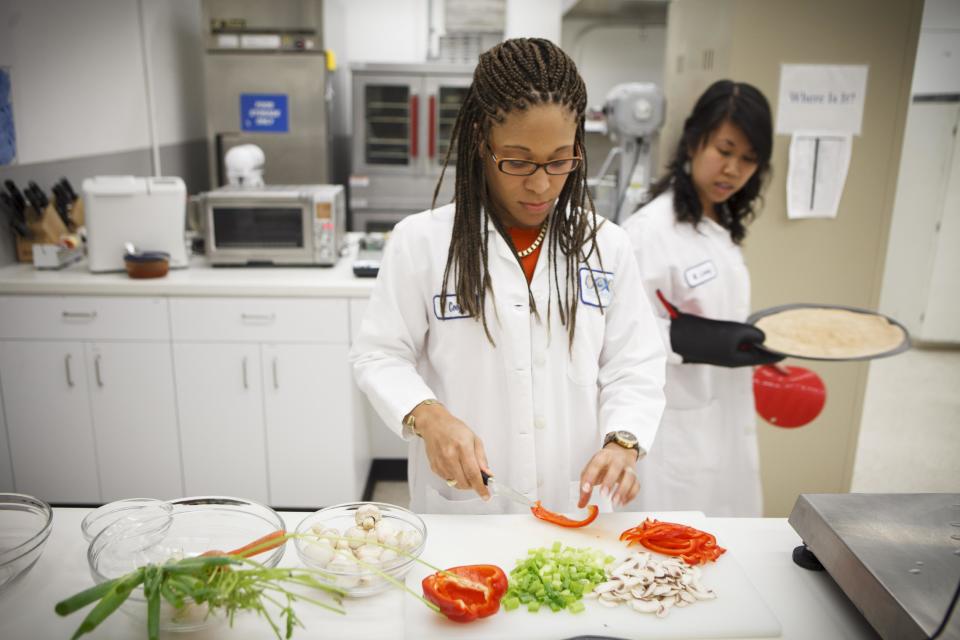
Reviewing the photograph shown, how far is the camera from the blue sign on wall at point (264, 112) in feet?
13.6

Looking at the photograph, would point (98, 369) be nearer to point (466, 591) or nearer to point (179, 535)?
point (179, 535)

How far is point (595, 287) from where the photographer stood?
4.28 ft

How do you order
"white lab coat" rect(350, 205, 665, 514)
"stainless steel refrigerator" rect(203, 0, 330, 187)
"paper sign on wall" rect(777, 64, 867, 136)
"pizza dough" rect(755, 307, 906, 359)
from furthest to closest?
"stainless steel refrigerator" rect(203, 0, 330, 187)
"paper sign on wall" rect(777, 64, 867, 136)
"pizza dough" rect(755, 307, 906, 359)
"white lab coat" rect(350, 205, 665, 514)

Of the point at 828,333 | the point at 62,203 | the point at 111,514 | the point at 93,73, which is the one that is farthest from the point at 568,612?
the point at 93,73

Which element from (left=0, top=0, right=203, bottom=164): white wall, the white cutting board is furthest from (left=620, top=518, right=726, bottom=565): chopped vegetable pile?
(left=0, top=0, right=203, bottom=164): white wall

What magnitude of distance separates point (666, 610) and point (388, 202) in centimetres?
395

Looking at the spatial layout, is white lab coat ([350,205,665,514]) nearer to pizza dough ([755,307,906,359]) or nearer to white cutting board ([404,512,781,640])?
white cutting board ([404,512,781,640])

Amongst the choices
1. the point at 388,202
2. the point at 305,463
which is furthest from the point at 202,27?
the point at 305,463

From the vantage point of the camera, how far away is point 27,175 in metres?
2.71

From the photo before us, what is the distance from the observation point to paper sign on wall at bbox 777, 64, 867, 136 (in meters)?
2.28

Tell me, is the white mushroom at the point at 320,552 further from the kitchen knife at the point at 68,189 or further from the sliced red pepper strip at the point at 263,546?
the kitchen knife at the point at 68,189

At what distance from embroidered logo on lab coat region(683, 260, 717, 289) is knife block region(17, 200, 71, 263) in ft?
8.00

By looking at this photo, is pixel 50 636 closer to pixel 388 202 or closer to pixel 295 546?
pixel 295 546

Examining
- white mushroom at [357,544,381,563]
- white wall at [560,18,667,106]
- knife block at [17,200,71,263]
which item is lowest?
white mushroom at [357,544,381,563]
